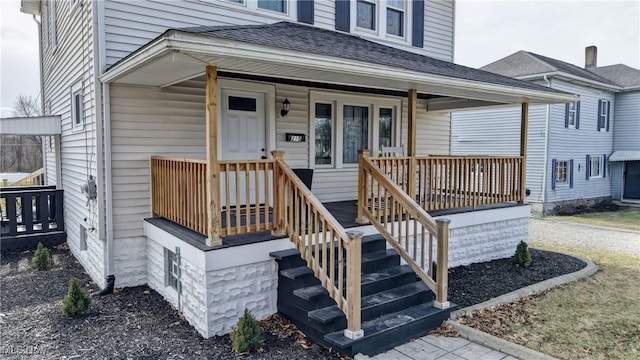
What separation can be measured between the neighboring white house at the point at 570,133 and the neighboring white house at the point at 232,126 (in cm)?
823

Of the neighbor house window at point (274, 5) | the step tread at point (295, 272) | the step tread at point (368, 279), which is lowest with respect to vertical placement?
the step tread at point (368, 279)

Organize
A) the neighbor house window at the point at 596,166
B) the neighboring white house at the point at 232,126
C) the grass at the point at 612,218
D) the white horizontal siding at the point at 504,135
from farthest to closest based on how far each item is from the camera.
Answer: the neighbor house window at the point at 596,166 < the white horizontal siding at the point at 504,135 < the grass at the point at 612,218 < the neighboring white house at the point at 232,126

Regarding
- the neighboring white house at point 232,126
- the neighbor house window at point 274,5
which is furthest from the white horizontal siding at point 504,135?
the neighbor house window at point 274,5

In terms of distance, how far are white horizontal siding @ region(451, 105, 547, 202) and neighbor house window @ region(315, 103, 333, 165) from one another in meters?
8.60

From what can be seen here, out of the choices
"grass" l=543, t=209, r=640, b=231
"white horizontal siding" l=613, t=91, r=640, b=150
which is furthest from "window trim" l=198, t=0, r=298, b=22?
"white horizontal siding" l=613, t=91, r=640, b=150

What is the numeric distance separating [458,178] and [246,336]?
15.4ft

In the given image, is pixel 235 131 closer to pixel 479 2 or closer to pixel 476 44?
pixel 479 2

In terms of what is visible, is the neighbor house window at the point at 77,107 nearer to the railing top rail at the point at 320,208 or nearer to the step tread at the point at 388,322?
the railing top rail at the point at 320,208

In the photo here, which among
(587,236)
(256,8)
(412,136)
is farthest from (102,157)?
(587,236)

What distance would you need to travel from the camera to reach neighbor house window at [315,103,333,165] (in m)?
7.84

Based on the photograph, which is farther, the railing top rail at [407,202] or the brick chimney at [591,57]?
the brick chimney at [591,57]

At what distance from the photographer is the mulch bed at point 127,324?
405cm

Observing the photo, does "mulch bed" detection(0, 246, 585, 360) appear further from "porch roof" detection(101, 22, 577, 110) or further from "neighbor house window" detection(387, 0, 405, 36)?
"neighbor house window" detection(387, 0, 405, 36)

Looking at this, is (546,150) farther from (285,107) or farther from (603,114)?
(285,107)
